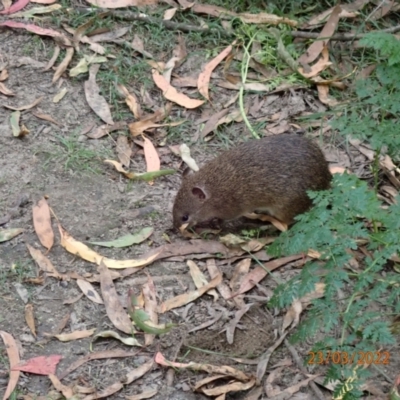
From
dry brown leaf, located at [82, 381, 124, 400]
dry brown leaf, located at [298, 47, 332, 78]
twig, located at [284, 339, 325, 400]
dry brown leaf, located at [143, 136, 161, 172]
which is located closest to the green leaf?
dry brown leaf, located at [143, 136, 161, 172]

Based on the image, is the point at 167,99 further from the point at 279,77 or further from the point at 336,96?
the point at 336,96

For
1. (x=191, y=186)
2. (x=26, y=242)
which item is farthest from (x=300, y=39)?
(x=26, y=242)

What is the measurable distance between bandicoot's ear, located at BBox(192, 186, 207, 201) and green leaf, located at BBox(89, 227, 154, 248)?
447mm

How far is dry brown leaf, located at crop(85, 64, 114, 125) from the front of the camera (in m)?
6.64

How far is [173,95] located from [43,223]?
1861 millimetres

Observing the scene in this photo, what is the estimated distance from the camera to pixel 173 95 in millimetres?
6898

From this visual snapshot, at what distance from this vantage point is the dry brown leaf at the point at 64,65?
6.88 m

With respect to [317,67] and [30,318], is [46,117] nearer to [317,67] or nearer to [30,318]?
[30,318]

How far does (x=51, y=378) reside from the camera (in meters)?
4.66

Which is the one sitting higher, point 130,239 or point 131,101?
point 131,101

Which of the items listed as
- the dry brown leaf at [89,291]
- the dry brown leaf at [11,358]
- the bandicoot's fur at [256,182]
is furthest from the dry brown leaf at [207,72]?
the dry brown leaf at [11,358]

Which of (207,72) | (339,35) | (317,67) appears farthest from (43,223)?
(339,35)

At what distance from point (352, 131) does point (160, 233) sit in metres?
1.59
